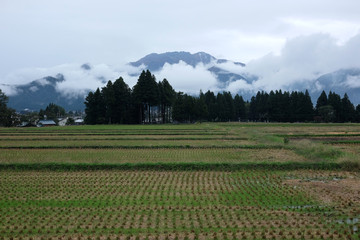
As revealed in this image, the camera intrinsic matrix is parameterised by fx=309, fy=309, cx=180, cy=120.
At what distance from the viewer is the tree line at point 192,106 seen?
67.1 metres

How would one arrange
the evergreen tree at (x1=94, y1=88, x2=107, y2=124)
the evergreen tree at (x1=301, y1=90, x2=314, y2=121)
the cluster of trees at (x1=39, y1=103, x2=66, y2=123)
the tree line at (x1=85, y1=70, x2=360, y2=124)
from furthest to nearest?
the cluster of trees at (x1=39, y1=103, x2=66, y2=123)
the evergreen tree at (x1=301, y1=90, x2=314, y2=121)
the evergreen tree at (x1=94, y1=88, x2=107, y2=124)
the tree line at (x1=85, y1=70, x2=360, y2=124)

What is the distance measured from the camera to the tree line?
220ft

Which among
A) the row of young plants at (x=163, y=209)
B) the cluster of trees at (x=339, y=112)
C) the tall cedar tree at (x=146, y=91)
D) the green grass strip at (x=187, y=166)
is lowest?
the row of young plants at (x=163, y=209)

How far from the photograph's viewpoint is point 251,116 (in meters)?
95.1

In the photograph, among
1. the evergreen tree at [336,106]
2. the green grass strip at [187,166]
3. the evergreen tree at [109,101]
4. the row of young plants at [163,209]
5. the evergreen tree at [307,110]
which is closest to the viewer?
the row of young plants at [163,209]

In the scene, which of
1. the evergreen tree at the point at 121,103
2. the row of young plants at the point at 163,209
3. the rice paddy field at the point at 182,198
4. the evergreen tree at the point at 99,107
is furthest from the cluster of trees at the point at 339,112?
the row of young plants at the point at 163,209

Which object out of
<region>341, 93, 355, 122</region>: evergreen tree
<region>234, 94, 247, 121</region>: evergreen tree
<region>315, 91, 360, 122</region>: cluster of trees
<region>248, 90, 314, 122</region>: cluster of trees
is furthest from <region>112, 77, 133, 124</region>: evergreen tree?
<region>341, 93, 355, 122</region>: evergreen tree

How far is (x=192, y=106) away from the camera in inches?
3012

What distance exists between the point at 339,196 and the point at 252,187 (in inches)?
127

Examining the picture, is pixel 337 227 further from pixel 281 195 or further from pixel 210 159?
pixel 210 159

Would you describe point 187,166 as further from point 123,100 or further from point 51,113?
point 51,113

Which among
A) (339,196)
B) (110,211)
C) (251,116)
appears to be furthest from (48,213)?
(251,116)

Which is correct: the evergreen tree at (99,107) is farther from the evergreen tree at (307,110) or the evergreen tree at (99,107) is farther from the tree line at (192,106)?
the evergreen tree at (307,110)

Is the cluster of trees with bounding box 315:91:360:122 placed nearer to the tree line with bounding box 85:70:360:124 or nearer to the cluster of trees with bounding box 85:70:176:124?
the tree line with bounding box 85:70:360:124
